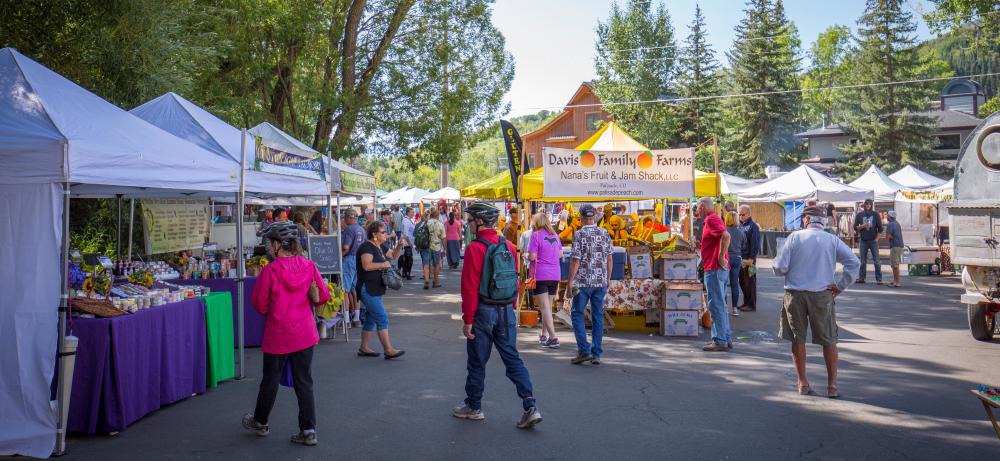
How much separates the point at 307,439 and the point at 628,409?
292 cm

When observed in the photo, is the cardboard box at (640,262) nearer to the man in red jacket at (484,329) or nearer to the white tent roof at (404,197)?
the man in red jacket at (484,329)

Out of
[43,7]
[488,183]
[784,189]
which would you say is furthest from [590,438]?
[784,189]

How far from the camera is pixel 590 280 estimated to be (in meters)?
8.88

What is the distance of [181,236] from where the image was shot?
1134cm

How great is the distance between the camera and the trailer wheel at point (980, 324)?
10.4 meters

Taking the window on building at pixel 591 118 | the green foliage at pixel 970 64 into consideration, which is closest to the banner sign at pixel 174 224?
the window on building at pixel 591 118

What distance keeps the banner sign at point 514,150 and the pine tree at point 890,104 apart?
124 ft

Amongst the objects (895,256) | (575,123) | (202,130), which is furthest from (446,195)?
(575,123)

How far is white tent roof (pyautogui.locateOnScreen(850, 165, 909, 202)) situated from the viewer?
87.0ft

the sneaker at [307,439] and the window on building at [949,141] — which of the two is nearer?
the sneaker at [307,439]

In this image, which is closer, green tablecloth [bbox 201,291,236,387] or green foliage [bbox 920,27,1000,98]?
green tablecloth [bbox 201,291,236,387]

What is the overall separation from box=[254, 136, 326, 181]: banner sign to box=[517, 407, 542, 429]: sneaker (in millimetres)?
4666

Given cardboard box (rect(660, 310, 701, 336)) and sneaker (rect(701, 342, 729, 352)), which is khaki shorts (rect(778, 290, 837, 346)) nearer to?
sneaker (rect(701, 342, 729, 352))

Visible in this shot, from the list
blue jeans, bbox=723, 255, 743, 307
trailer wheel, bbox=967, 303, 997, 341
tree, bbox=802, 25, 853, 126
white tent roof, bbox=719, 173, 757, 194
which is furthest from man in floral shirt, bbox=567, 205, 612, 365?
tree, bbox=802, 25, 853, 126
